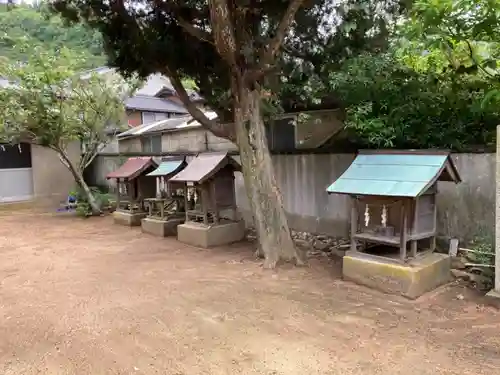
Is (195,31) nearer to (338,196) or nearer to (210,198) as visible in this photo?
(210,198)

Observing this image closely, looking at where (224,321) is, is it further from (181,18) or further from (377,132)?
(181,18)

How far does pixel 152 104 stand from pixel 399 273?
17.2 m

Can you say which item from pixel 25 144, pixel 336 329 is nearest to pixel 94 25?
pixel 336 329

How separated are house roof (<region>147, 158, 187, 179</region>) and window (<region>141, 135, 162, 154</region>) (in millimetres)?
3461

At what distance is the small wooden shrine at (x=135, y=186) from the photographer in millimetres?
10586

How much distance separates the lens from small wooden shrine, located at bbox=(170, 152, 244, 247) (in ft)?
26.1

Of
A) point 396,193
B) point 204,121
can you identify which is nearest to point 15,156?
point 204,121

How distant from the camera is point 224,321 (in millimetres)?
4531

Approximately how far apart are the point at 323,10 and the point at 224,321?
5609 millimetres

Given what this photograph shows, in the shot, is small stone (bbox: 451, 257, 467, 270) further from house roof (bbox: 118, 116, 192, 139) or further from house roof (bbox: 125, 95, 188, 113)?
house roof (bbox: 125, 95, 188, 113)

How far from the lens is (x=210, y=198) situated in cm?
820

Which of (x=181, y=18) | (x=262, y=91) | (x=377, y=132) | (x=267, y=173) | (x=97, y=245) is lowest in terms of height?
(x=97, y=245)

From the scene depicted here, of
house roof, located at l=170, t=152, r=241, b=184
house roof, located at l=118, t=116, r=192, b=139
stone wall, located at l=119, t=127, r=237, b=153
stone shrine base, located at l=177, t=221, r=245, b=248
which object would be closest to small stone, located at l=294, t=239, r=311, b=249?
stone shrine base, located at l=177, t=221, r=245, b=248

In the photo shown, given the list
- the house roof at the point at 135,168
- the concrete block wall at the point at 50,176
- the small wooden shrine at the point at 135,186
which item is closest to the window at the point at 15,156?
the concrete block wall at the point at 50,176
